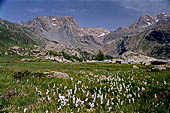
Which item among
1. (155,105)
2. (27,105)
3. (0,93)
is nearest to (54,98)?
(27,105)

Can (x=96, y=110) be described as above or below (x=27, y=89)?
below

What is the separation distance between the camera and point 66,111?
5.95m

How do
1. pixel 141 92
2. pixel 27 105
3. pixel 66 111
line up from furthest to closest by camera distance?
pixel 141 92 < pixel 27 105 < pixel 66 111

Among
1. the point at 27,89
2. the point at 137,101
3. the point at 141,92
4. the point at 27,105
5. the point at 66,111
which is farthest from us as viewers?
the point at 141,92

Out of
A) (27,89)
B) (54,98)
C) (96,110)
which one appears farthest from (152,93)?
(27,89)

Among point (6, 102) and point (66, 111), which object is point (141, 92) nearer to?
point (66, 111)

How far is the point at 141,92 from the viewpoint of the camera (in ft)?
30.1

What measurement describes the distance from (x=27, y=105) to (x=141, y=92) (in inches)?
240

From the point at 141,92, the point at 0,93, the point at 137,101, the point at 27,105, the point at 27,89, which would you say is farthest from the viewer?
the point at 141,92

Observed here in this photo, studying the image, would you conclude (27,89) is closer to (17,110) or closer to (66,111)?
(17,110)

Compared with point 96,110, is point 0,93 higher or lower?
higher

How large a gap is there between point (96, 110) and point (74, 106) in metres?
0.97

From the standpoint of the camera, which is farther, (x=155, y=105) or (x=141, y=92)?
(x=141, y=92)

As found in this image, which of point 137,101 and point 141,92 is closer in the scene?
point 137,101
